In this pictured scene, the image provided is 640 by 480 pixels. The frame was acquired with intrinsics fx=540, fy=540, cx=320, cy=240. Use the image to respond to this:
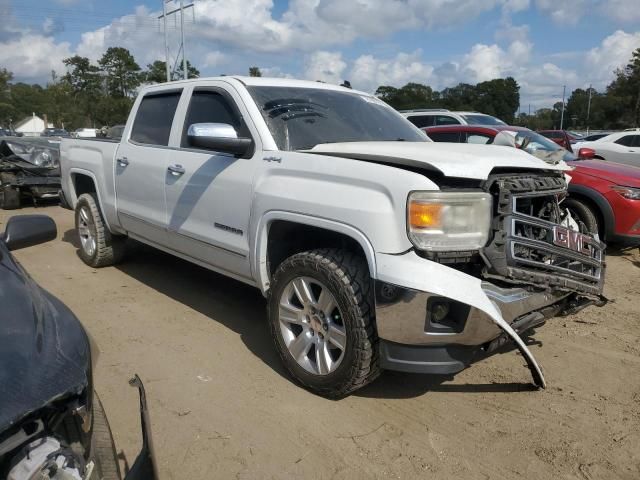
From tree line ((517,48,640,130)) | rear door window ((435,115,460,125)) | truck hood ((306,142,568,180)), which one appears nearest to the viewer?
truck hood ((306,142,568,180))

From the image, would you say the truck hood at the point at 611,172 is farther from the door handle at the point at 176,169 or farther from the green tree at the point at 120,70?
the green tree at the point at 120,70

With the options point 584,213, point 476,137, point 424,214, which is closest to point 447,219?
point 424,214

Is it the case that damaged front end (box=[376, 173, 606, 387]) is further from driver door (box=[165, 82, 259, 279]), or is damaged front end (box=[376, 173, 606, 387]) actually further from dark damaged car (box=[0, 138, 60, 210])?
dark damaged car (box=[0, 138, 60, 210])

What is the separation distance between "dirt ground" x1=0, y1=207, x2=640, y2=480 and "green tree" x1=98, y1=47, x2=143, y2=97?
53.2m

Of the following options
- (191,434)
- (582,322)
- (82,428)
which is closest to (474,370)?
(582,322)

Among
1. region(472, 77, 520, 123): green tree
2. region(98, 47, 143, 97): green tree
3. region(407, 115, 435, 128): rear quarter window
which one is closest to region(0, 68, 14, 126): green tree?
region(98, 47, 143, 97): green tree

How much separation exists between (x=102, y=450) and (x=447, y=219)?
1.86 meters

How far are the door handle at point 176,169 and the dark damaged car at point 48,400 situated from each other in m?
2.27

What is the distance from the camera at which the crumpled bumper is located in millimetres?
2652

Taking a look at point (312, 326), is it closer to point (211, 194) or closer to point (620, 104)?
point (211, 194)

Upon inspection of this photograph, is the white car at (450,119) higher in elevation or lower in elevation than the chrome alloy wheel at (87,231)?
higher

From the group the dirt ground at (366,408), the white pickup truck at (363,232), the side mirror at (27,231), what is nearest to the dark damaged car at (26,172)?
the dirt ground at (366,408)

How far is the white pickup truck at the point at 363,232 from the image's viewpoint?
8.95 feet

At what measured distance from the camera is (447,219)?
9.02 ft
